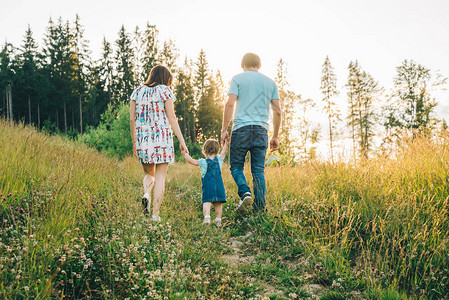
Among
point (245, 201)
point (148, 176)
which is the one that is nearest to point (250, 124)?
point (245, 201)

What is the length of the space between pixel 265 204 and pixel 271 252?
4.12 feet

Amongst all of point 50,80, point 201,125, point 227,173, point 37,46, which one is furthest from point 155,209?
point 37,46

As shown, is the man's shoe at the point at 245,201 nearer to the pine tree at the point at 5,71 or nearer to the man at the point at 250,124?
the man at the point at 250,124

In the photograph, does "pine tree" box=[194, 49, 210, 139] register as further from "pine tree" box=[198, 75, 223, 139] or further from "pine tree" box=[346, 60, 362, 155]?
"pine tree" box=[346, 60, 362, 155]

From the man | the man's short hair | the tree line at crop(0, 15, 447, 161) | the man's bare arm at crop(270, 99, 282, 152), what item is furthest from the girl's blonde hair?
the tree line at crop(0, 15, 447, 161)

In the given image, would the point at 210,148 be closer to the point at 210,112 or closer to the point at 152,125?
the point at 152,125

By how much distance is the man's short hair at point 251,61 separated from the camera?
5242 millimetres

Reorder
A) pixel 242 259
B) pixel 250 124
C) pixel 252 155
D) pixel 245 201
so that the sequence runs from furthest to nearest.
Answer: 1. pixel 252 155
2. pixel 250 124
3. pixel 245 201
4. pixel 242 259

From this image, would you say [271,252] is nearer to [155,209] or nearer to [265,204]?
[265,204]

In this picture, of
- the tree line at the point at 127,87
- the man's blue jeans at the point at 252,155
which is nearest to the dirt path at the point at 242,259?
the man's blue jeans at the point at 252,155

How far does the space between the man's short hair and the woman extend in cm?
143

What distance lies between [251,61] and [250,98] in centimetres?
71

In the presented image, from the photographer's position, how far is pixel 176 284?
257 cm

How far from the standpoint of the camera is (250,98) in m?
5.04
